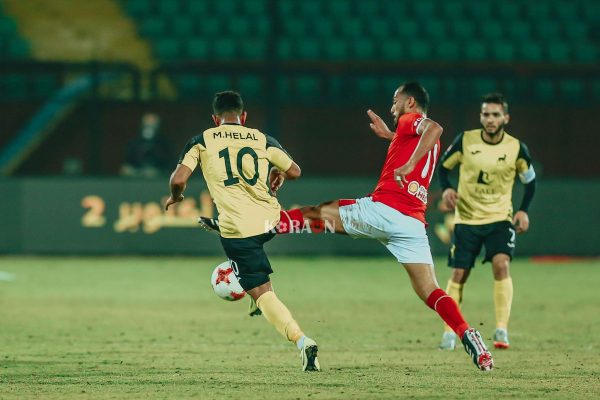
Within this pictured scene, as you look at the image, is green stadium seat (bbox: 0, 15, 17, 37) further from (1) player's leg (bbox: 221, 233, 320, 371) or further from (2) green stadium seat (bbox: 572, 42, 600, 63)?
(1) player's leg (bbox: 221, 233, 320, 371)

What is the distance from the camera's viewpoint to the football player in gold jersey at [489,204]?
9500 mm

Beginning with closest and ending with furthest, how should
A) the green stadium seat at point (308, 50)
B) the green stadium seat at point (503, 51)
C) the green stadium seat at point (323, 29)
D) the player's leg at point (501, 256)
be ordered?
the player's leg at point (501, 256) → the green stadium seat at point (308, 50) → the green stadium seat at point (503, 51) → the green stadium seat at point (323, 29)

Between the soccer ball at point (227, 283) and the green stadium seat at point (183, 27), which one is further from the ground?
the green stadium seat at point (183, 27)

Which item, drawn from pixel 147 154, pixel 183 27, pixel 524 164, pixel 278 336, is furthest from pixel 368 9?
pixel 278 336

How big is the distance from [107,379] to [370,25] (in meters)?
16.0

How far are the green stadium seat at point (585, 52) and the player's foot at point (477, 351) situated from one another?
51.4ft

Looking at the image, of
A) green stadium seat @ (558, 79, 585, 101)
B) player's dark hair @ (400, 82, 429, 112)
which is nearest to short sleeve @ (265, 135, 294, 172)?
player's dark hair @ (400, 82, 429, 112)

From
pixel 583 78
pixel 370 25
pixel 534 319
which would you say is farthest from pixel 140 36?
pixel 534 319

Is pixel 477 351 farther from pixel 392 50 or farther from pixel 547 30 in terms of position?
pixel 547 30

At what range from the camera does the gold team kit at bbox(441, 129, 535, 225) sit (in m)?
9.56

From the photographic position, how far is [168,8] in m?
23.2

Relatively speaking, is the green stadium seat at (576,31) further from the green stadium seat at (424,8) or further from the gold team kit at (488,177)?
the gold team kit at (488,177)

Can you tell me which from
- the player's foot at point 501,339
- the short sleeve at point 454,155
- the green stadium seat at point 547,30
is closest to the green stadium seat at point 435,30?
the green stadium seat at point 547,30

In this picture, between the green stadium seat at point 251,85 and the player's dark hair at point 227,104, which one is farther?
the green stadium seat at point 251,85
